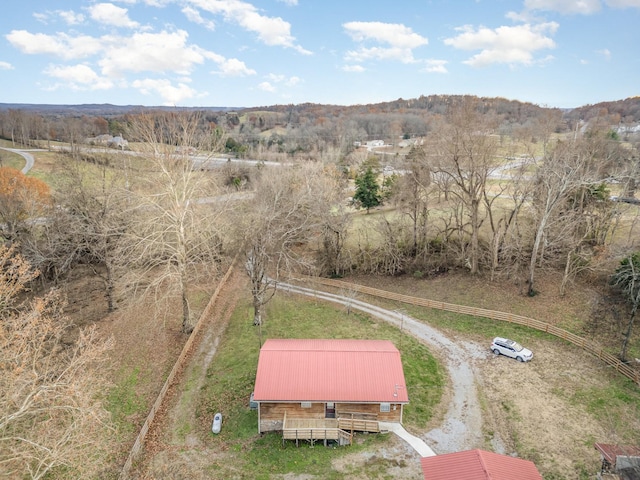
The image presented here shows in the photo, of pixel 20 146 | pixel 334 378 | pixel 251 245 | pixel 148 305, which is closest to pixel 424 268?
pixel 251 245

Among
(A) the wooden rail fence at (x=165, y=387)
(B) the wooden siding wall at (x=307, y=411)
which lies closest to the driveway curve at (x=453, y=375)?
(B) the wooden siding wall at (x=307, y=411)

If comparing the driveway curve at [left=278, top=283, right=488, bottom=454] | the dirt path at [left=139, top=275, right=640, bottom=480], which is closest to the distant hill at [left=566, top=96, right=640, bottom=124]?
the driveway curve at [left=278, top=283, right=488, bottom=454]

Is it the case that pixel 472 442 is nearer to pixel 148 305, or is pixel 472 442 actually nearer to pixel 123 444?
pixel 123 444

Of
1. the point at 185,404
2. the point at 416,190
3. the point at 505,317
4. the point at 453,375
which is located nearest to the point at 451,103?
the point at 416,190

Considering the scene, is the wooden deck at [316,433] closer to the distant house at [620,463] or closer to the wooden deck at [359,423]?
the wooden deck at [359,423]

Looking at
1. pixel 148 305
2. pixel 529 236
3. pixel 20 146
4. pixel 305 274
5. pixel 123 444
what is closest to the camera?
pixel 123 444

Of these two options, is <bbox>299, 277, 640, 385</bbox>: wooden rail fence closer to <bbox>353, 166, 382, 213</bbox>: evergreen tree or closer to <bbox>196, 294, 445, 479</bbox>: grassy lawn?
<bbox>196, 294, 445, 479</bbox>: grassy lawn
